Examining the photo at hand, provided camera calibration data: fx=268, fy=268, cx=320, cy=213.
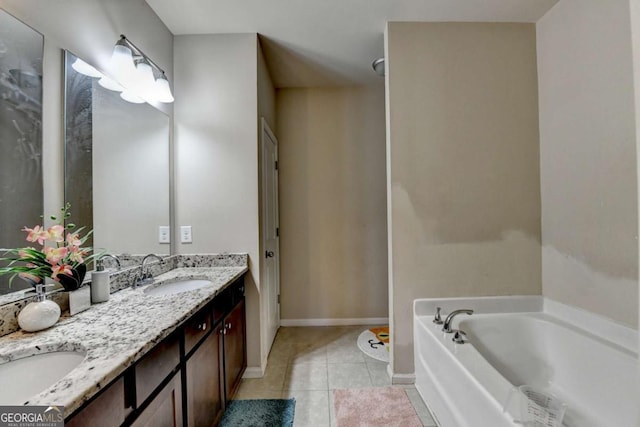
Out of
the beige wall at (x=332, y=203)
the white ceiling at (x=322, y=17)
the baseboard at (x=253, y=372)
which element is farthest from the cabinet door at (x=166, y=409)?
the white ceiling at (x=322, y=17)

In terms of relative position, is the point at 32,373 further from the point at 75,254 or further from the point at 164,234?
the point at 164,234

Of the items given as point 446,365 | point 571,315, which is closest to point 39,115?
point 446,365

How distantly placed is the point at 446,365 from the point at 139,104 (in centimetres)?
239

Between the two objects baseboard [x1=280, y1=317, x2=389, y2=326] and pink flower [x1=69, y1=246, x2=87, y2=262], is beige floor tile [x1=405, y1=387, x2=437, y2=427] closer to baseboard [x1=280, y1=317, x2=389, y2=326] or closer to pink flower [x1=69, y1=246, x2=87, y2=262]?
baseboard [x1=280, y1=317, x2=389, y2=326]

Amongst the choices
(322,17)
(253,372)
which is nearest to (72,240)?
(253,372)

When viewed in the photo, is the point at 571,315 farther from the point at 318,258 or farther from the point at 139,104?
the point at 139,104

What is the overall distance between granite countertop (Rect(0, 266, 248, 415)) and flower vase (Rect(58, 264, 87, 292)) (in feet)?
0.40

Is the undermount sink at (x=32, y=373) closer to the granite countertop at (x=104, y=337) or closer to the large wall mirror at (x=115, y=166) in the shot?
the granite countertop at (x=104, y=337)

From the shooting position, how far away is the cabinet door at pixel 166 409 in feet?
2.94

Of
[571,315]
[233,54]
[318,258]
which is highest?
[233,54]

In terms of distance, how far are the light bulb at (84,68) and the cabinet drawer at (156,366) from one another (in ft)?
4.39

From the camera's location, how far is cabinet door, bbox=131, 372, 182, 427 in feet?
2.94

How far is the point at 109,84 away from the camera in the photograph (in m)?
1.49

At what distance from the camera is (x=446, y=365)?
4.61ft
